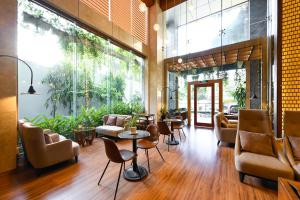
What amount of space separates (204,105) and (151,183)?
603 centimetres

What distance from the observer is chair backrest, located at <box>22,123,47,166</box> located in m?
2.71

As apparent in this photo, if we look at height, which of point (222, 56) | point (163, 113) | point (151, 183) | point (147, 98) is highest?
point (222, 56)

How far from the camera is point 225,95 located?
710 cm

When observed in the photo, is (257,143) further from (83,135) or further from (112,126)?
(83,135)

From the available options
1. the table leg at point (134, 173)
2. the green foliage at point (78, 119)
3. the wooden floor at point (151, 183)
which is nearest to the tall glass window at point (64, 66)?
the green foliage at point (78, 119)

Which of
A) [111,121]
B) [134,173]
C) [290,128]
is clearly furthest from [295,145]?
[111,121]

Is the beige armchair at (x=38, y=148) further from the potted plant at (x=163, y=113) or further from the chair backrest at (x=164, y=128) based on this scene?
the potted plant at (x=163, y=113)

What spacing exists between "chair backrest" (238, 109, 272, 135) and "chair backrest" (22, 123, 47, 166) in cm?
405

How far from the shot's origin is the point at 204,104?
25.1ft

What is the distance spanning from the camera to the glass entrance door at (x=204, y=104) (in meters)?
7.39

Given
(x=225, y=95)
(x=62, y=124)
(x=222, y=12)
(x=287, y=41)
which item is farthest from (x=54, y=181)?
(x=222, y=12)

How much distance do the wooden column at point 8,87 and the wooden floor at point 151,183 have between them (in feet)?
1.44

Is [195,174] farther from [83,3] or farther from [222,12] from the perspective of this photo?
[222,12]

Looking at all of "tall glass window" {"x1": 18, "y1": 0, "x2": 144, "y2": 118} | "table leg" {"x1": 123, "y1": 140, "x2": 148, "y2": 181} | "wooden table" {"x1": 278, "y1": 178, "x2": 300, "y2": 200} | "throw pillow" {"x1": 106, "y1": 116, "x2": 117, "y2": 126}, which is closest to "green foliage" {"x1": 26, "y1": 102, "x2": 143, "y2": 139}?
"tall glass window" {"x1": 18, "y1": 0, "x2": 144, "y2": 118}
